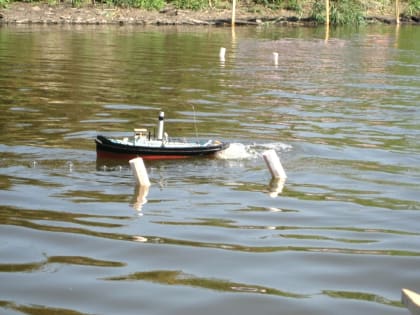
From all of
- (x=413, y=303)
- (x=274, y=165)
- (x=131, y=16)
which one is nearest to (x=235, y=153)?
(x=274, y=165)

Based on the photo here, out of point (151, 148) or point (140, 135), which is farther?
point (140, 135)

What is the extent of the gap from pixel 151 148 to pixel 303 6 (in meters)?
59.1

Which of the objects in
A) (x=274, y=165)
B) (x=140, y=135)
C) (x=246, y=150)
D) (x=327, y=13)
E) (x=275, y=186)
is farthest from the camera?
(x=327, y=13)

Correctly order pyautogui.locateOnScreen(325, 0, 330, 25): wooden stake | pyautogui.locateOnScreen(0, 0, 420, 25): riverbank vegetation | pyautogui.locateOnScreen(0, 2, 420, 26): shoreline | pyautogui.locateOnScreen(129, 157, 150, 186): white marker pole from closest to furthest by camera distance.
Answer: pyautogui.locateOnScreen(129, 157, 150, 186): white marker pole, pyautogui.locateOnScreen(0, 2, 420, 26): shoreline, pyautogui.locateOnScreen(325, 0, 330, 25): wooden stake, pyautogui.locateOnScreen(0, 0, 420, 25): riverbank vegetation

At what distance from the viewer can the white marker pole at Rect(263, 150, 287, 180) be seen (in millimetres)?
14414

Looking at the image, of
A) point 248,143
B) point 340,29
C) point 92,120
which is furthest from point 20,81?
point 340,29

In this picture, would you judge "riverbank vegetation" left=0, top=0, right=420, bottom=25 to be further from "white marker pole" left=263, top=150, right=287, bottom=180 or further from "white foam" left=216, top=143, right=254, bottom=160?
"white marker pole" left=263, top=150, right=287, bottom=180

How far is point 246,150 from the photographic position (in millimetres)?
17109

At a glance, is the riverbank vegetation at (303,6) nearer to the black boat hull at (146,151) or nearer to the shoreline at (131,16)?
the shoreline at (131,16)

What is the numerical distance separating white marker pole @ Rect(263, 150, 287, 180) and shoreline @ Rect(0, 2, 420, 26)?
160 ft

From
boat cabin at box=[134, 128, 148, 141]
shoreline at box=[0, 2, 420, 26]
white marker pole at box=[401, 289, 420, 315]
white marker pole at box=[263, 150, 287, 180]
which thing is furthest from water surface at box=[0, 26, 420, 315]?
shoreline at box=[0, 2, 420, 26]

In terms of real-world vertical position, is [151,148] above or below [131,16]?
below

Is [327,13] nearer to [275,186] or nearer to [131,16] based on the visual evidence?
[131,16]

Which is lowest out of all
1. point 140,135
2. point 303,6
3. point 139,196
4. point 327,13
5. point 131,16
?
point 139,196
